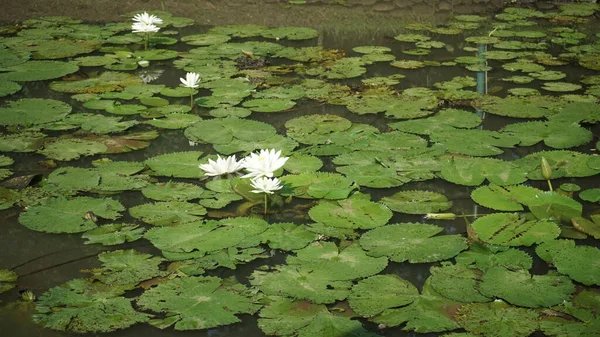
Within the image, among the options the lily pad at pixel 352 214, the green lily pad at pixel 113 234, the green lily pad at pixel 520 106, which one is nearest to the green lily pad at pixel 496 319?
the lily pad at pixel 352 214

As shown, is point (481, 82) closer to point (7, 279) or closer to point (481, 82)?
point (481, 82)

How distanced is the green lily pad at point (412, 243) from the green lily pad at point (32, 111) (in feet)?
7.91

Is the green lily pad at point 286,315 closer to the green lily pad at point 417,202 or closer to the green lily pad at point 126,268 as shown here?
the green lily pad at point 126,268

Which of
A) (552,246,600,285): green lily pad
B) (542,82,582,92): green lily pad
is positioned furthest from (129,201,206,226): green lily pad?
(542,82,582,92): green lily pad

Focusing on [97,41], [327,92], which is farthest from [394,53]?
[97,41]

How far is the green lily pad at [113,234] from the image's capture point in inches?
126

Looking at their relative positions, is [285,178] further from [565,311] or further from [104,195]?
[565,311]

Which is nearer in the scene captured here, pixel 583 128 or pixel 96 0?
pixel 583 128

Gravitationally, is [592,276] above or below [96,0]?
below

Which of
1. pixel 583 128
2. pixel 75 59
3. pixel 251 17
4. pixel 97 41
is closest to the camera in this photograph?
pixel 583 128

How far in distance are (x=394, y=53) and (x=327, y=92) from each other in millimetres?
1371

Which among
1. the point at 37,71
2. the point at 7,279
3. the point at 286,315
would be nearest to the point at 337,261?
the point at 286,315

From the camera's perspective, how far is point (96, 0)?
25.1 feet

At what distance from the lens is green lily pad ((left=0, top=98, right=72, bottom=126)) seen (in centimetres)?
457
